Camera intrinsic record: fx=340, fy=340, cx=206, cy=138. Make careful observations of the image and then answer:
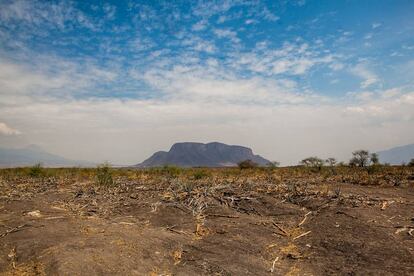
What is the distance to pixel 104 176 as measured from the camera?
1983cm

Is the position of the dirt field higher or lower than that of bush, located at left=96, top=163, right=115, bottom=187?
lower

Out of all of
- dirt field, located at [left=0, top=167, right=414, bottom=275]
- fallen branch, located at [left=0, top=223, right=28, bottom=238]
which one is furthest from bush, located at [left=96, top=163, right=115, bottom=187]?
fallen branch, located at [left=0, top=223, right=28, bottom=238]

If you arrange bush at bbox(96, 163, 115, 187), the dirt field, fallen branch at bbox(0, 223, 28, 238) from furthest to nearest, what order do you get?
bush at bbox(96, 163, 115, 187) → fallen branch at bbox(0, 223, 28, 238) → the dirt field

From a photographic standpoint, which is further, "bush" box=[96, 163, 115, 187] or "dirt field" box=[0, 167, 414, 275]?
"bush" box=[96, 163, 115, 187]

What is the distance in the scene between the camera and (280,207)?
11.3 metres

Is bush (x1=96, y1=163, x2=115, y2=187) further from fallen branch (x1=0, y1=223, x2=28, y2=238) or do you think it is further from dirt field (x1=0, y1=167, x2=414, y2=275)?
fallen branch (x1=0, y1=223, x2=28, y2=238)

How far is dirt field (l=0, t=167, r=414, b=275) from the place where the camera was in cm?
667

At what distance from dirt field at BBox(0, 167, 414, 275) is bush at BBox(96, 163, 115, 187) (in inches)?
238

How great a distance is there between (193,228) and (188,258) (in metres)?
2.16

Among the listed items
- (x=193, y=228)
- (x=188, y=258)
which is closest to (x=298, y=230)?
(x=193, y=228)

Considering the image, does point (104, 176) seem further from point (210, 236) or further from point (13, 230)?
point (210, 236)

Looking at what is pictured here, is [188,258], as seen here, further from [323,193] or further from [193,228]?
[323,193]

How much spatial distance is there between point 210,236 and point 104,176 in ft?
41.3

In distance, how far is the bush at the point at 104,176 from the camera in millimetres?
19203
